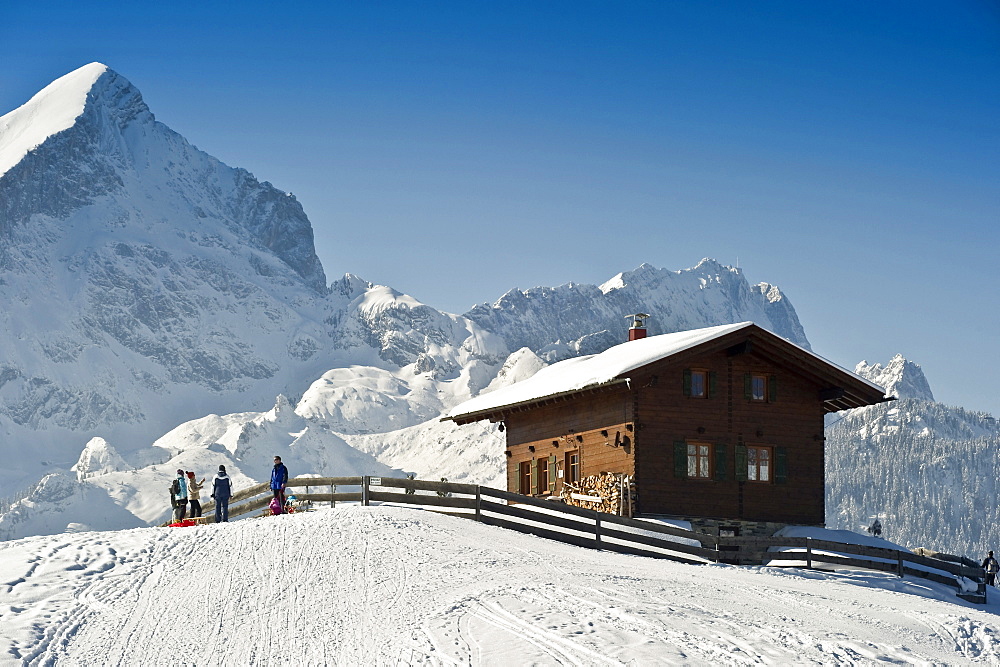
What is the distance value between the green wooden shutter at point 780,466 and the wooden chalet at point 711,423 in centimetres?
3

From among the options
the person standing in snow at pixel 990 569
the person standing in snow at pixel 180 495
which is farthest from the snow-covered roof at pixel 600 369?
the person standing in snow at pixel 180 495

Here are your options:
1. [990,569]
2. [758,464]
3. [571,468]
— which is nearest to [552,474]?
[571,468]

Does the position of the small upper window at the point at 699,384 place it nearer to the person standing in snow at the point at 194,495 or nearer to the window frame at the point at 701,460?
the window frame at the point at 701,460

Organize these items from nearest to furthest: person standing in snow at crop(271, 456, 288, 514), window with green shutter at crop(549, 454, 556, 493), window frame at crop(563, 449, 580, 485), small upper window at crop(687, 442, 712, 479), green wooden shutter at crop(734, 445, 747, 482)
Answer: person standing in snow at crop(271, 456, 288, 514) → small upper window at crop(687, 442, 712, 479) → green wooden shutter at crop(734, 445, 747, 482) → window frame at crop(563, 449, 580, 485) → window with green shutter at crop(549, 454, 556, 493)

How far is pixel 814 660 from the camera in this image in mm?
18828

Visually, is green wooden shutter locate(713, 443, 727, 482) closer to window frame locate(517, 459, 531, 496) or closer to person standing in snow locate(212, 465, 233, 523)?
window frame locate(517, 459, 531, 496)

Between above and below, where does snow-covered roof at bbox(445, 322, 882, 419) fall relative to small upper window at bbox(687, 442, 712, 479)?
above

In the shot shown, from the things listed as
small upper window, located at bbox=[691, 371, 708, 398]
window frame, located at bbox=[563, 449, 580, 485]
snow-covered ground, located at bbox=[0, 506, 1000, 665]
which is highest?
small upper window, located at bbox=[691, 371, 708, 398]

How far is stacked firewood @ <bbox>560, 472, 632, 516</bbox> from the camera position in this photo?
35.0 meters

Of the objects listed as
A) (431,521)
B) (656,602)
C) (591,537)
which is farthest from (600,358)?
(656,602)

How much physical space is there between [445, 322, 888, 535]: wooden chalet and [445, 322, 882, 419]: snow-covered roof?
0.24ft

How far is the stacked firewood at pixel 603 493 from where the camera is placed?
35.0 m

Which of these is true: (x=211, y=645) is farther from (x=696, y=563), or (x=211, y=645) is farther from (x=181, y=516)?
(x=181, y=516)

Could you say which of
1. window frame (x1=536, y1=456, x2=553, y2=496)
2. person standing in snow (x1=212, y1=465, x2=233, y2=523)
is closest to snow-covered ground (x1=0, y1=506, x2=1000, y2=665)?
person standing in snow (x1=212, y1=465, x2=233, y2=523)
